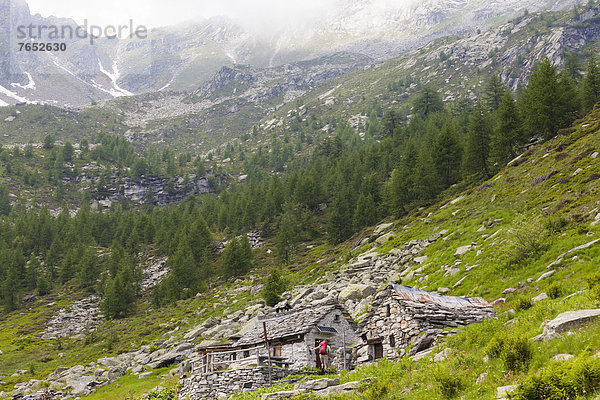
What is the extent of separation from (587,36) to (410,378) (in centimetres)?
23935

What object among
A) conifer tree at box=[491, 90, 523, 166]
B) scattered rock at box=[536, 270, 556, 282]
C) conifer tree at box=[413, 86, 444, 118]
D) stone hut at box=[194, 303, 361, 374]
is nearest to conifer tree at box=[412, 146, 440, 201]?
conifer tree at box=[491, 90, 523, 166]

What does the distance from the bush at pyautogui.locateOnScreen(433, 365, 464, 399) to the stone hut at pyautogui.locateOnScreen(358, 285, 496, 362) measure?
7.42m

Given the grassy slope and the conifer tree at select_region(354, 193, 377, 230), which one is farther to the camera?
the conifer tree at select_region(354, 193, 377, 230)

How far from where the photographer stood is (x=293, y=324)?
1160 inches

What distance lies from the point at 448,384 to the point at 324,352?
14.1 m

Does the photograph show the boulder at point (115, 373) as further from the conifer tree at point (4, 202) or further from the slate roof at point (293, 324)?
the conifer tree at point (4, 202)

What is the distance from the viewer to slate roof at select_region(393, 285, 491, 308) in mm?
22750

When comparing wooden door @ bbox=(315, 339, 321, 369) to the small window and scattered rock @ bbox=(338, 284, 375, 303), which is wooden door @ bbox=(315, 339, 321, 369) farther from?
scattered rock @ bbox=(338, 284, 375, 303)

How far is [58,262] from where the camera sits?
110 meters

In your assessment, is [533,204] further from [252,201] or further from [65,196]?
[65,196]

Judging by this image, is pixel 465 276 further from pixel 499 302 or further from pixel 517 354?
pixel 517 354

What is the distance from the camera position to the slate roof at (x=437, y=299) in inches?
896

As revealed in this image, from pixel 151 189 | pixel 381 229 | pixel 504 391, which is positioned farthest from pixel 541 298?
pixel 151 189

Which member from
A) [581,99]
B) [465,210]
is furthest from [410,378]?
[581,99]
